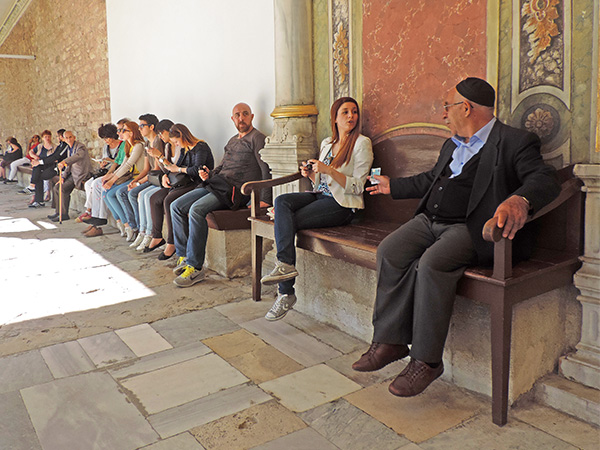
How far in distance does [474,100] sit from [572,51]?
16.6 inches

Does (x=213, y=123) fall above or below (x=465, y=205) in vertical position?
above

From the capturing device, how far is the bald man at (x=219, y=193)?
13.2 feet

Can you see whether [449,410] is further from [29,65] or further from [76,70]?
[29,65]

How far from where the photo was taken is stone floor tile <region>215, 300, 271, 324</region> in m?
3.21

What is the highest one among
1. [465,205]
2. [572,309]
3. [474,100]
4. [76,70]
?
[76,70]

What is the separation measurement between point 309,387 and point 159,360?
0.80 metres

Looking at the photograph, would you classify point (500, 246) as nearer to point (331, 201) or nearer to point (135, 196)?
point (331, 201)

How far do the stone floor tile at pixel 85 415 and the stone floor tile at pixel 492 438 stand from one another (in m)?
1.03

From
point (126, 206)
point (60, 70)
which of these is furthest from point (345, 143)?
point (60, 70)

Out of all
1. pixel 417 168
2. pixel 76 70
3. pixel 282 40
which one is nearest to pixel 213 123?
pixel 282 40

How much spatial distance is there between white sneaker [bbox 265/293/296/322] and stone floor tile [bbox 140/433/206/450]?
1201 millimetres

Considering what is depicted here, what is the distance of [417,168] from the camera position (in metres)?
2.92

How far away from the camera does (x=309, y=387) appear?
2.29 metres

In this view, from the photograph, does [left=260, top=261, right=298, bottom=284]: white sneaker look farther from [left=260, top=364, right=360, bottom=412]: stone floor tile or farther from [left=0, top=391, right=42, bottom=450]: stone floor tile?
[left=0, top=391, right=42, bottom=450]: stone floor tile
